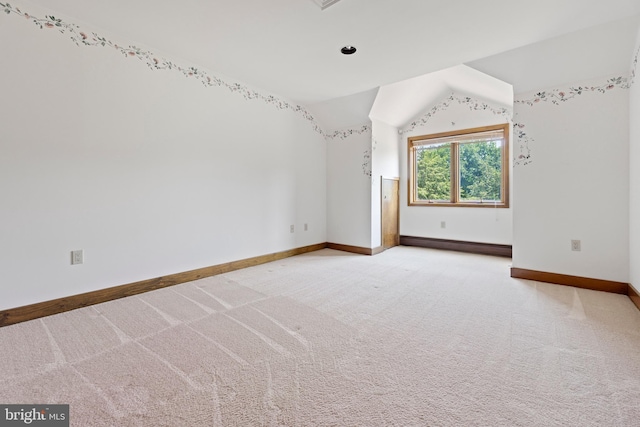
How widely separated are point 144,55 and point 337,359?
3.17 m

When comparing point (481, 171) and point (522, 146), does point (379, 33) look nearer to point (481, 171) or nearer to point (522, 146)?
point (522, 146)

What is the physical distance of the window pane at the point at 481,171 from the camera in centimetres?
455

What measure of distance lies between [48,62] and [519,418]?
3752 millimetres

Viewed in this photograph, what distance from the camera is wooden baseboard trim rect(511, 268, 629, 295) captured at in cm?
275

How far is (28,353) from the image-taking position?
69.6 inches

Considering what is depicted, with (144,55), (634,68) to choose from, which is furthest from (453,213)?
(144,55)

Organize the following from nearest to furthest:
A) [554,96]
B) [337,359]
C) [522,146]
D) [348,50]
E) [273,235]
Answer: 1. [337,359]
2. [348,50]
3. [554,96]
4. [522,146]
5. [273,235]

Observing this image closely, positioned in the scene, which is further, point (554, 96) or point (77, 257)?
point (554, 96)

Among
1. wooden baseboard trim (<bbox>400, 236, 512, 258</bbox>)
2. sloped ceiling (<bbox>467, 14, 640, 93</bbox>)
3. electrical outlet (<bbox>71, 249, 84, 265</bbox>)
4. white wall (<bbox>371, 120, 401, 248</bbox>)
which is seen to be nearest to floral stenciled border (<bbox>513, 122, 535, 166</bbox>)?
sloped ceiling (<bbox>467, 14, 640, 93</bbox>)

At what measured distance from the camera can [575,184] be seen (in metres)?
2.94

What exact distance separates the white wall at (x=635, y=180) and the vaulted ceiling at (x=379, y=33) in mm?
388

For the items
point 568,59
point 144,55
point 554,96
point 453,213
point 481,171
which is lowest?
point 453,213

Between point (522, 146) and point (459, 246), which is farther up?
point (522, 146)

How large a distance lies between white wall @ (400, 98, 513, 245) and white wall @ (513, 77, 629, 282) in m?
1.30
